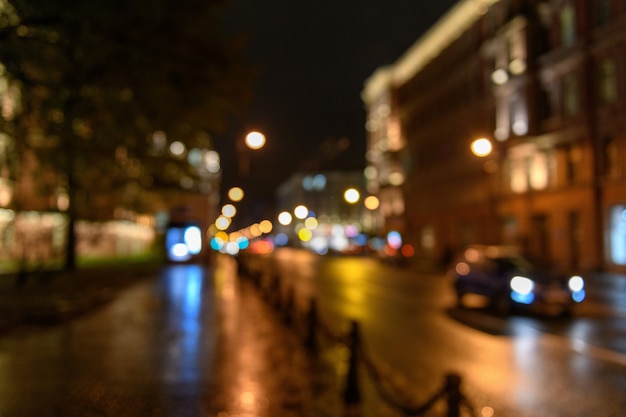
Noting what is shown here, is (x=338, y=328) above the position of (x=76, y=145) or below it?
below

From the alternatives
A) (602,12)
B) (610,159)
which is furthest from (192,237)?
(602,12)

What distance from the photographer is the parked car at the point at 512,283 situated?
1753cm

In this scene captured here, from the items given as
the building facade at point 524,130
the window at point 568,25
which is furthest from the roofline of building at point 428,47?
the window at point 568,25

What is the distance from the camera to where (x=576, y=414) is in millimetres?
7754

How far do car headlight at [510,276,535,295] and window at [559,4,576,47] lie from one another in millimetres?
25103

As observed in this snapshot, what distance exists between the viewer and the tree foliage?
499 inches

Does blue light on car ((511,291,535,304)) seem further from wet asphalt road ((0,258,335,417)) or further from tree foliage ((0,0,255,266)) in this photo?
tree foliage ((0,0,255,266))

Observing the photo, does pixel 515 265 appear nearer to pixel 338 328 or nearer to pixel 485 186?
pixel 338 328

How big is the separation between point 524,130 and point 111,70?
3364cm

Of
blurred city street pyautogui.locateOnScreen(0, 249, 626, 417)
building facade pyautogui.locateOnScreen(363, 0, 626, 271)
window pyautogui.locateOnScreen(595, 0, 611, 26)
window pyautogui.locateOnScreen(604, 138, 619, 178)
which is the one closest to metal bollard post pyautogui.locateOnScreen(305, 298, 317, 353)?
blurred city street pyautogui.locateOnScreen(0, 249, 626, 417)

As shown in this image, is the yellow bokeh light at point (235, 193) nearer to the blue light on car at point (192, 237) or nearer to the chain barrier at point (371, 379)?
the chain barrier at point (371, 379)

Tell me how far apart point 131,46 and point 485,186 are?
40.0 metres

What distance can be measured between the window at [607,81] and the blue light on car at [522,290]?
2123 centimetres

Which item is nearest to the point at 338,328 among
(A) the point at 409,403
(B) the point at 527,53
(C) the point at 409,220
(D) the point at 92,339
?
(D) the point at 92,339
